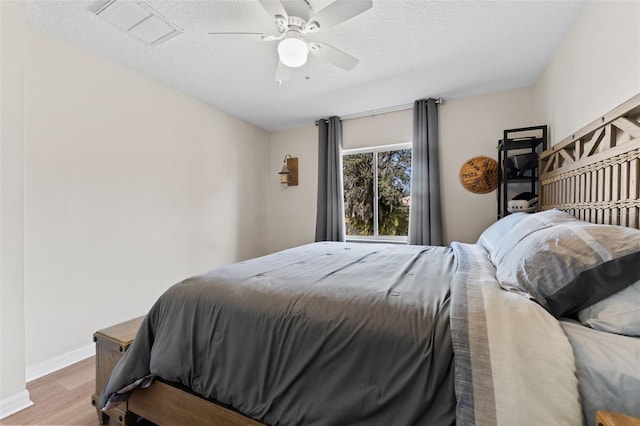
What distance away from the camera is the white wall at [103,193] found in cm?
190

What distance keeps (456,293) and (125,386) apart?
1514mm

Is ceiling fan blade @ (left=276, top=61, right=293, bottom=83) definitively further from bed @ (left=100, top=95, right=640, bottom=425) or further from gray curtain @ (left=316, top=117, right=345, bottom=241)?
gray curtain @ (left=316, top=117, right=345, bottom=241)

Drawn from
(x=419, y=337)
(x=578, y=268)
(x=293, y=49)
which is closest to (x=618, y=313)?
(x=578, y=268)

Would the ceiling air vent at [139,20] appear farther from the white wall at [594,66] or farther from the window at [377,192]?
the white wall at [594,66]

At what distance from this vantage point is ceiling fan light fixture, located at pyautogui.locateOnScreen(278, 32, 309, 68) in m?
1.66

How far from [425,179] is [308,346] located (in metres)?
2.68

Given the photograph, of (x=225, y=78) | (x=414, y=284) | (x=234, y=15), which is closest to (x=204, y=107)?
(x=225, y=78)

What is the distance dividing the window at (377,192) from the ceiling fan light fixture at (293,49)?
6.84 ft

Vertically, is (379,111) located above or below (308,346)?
above

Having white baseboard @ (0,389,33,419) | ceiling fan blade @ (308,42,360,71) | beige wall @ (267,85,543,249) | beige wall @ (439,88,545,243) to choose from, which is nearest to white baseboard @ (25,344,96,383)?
white baseboard @ (0,389,33,419)

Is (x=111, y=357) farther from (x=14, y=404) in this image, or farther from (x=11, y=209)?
(x=11, y=209)

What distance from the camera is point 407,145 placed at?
11.2 feet

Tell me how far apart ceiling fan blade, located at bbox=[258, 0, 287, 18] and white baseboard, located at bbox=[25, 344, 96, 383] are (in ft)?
9.24

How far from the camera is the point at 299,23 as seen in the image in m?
1.68
